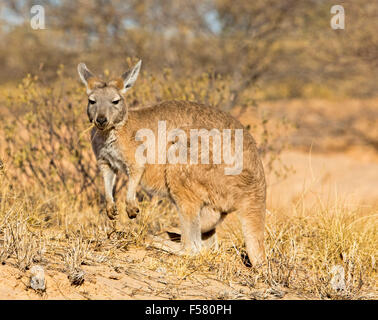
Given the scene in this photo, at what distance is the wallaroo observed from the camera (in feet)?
13.3

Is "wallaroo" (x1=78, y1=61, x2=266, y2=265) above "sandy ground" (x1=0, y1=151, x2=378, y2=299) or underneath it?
above

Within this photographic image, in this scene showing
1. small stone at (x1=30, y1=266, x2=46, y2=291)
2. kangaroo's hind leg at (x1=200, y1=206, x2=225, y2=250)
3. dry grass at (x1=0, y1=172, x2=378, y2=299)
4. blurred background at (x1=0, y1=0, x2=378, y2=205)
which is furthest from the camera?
blurred background at (x1=0, y1=0, x2=378, y2=205)

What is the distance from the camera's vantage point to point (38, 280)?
9.99 ft

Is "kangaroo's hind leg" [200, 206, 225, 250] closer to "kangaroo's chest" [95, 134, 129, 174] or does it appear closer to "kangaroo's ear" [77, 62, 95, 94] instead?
"kangaroo's chest" [95, 134, 129, 174]

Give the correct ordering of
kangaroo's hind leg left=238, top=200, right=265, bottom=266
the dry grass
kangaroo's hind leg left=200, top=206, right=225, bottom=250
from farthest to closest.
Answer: kangaroo's hind leg left=200, top=206, right=225, bottom=250 → kangaroo's hind leg left=238, top=200, right=265, bottom=266 → the dry grass

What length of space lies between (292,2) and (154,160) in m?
8.11

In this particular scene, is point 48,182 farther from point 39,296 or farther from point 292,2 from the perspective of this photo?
point 292,2

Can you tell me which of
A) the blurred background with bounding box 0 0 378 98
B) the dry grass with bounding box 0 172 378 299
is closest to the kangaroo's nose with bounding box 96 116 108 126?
the dry grass with bounding box 0 172 378 299

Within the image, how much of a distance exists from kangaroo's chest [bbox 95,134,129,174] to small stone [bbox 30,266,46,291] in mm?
1345

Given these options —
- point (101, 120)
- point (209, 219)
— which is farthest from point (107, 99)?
point (209, 219)

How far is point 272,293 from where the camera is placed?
3.54 m

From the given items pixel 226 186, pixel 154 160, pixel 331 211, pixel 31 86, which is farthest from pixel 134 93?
pixel 331 211

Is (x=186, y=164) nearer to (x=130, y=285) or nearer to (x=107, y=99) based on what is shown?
(x=107, y=99)

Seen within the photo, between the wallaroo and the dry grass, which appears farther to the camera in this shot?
the wallaroo
